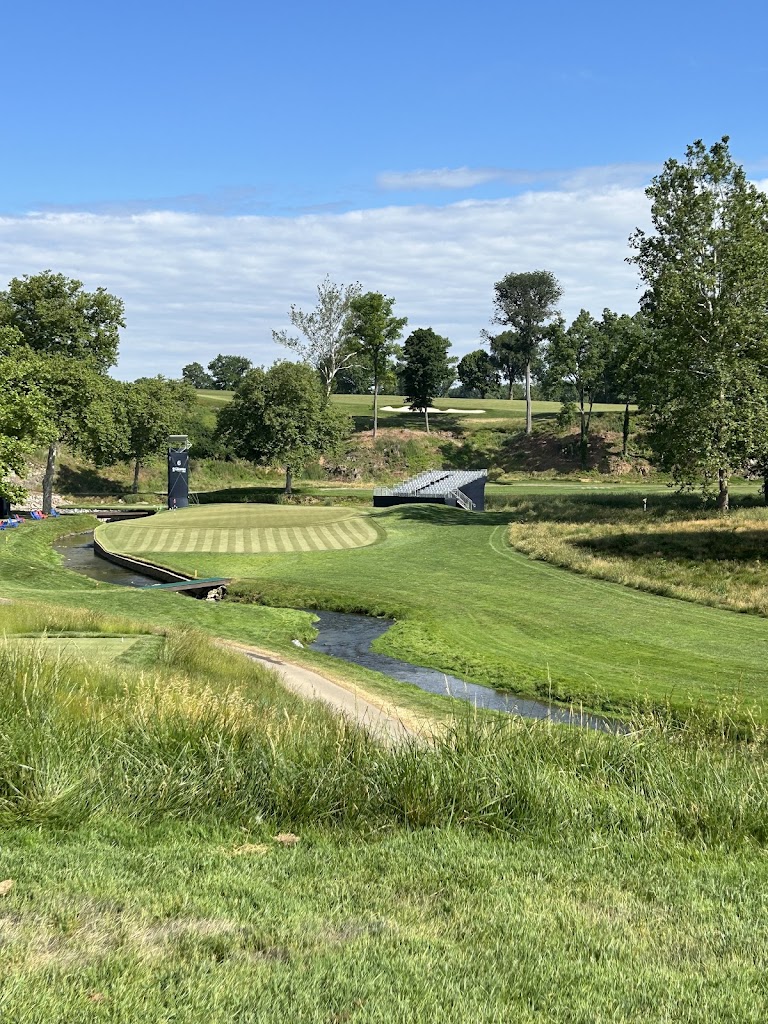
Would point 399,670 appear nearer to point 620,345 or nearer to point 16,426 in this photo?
point 16,426

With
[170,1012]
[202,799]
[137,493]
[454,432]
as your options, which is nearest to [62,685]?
[202,799]

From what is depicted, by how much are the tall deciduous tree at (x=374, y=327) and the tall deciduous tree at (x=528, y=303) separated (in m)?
16.4

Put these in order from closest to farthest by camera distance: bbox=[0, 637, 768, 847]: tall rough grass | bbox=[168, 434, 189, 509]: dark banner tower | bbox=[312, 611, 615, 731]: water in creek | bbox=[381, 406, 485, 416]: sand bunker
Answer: bbox=[0, 637, 768, 847]: tall rough grass → bbox=[312, 611, 615, 731]: water in creek → bbox=[168, 434, 189, 509]: dark banner tower → bbox=[381, 406, 485, 416]: sand bunker

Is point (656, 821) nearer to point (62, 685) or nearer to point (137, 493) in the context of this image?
point (62, 685)

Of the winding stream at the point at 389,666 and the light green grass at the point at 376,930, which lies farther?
the winding stream at the point at 389,666

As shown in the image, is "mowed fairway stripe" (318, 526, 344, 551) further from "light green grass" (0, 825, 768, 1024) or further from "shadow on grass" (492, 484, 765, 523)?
"light green grass" (0, 825, 768, 1024)

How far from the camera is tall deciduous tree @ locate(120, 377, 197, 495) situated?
82.0 meters

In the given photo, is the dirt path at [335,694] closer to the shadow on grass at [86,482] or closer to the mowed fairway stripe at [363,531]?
the mowed fairway stripe at [363,531]

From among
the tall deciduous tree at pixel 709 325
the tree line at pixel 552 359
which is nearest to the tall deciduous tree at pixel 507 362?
the tree line at pixel 552 359

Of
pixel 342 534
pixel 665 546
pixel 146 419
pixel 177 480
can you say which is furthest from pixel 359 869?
pixel 146 419

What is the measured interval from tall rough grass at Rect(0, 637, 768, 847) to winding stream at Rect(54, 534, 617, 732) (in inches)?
167

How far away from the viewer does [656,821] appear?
9188mm

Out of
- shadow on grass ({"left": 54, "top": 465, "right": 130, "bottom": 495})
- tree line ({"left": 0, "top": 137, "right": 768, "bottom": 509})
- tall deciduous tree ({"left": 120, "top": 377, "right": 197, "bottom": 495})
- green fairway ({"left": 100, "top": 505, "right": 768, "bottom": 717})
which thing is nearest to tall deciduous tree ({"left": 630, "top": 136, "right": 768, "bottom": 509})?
tree line ({"left": 0, "top": 137, "right": 768, "bottom": 509})

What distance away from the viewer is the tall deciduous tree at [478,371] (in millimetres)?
165750
